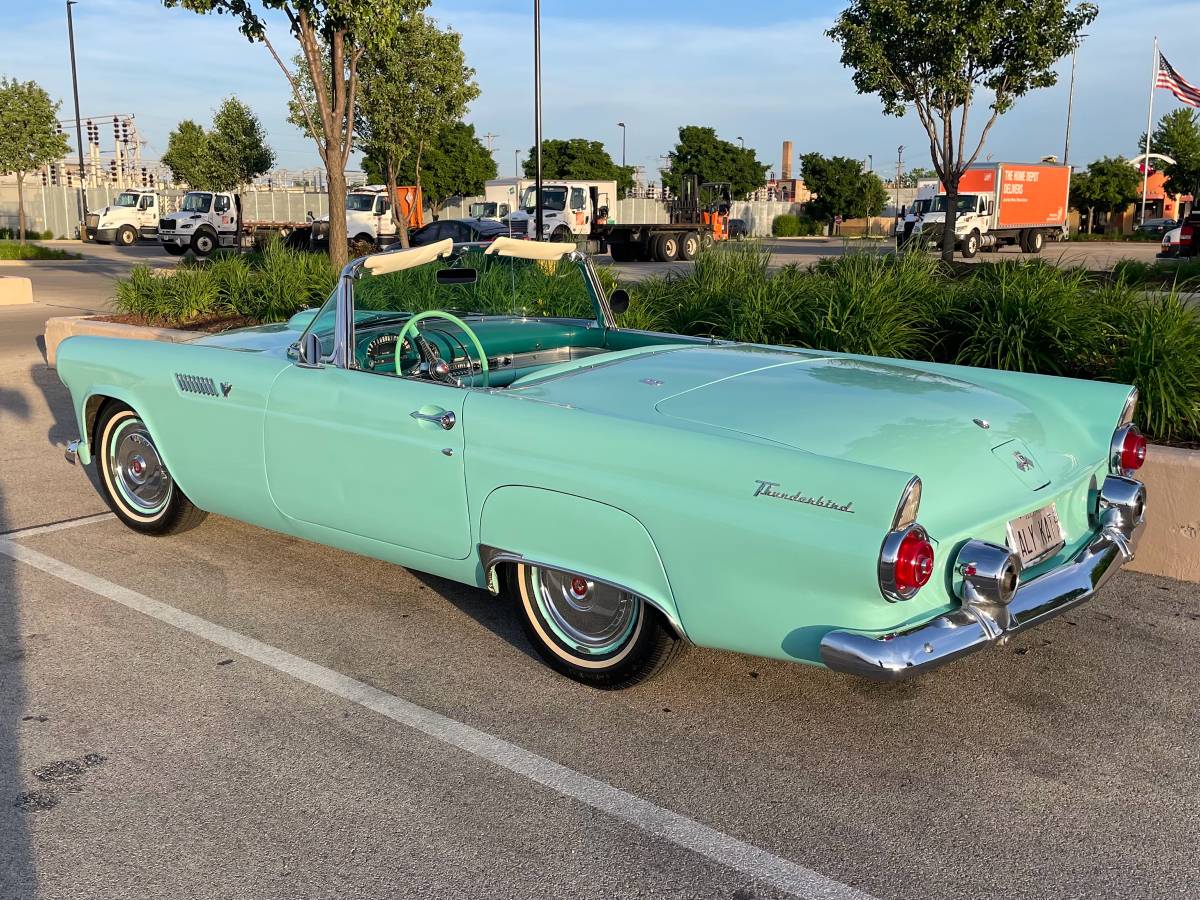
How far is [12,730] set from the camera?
11.2 ft

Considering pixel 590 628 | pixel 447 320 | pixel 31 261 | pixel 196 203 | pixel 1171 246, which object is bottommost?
pixel 590 628

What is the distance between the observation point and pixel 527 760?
323 centimetres

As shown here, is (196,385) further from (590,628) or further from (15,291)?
(15,291)

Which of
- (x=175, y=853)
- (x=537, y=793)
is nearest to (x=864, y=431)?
(x=537, y=793)

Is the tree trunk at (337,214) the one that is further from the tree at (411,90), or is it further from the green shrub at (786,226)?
the green shrub at (786,226)

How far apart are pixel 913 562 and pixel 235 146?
46162mm

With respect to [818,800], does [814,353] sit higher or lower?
higher

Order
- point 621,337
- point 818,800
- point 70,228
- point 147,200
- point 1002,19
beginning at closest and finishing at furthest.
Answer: point 818,800, point 621,337, point 1002,19, point 147,200, point 70,228

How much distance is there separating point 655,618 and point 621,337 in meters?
1.85

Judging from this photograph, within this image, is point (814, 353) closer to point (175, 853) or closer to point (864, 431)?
point (864, 431)

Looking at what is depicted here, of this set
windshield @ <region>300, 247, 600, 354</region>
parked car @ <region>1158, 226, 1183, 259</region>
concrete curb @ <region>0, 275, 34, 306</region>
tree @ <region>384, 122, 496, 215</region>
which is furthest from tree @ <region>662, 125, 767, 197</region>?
windshield @ <region>300, 247, 600, 354</region>

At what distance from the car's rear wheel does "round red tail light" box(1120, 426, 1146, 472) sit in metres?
3.88

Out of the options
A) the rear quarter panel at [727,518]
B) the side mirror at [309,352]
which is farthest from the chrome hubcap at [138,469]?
the rear quarter panel at [727,518]

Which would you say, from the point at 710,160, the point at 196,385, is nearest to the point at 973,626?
the point at 196,385
